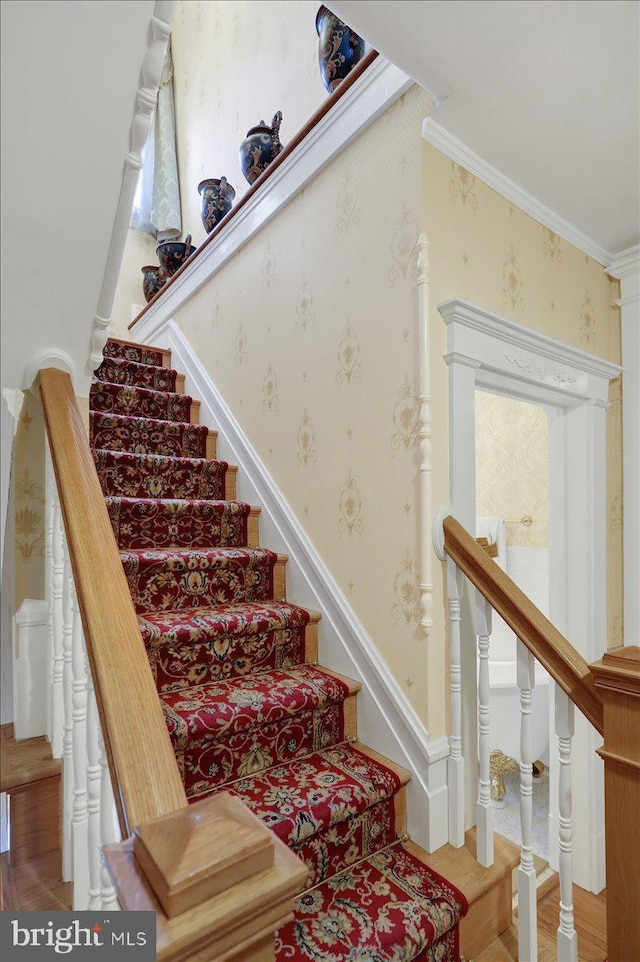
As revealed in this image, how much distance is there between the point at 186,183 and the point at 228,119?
2.82 ft

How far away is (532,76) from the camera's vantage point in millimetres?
1324

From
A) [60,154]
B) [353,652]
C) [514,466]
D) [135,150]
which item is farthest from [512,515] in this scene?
[60,154]

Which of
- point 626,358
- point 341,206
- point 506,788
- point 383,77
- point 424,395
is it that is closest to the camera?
point 424,395

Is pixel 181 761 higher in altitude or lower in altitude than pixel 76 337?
lower

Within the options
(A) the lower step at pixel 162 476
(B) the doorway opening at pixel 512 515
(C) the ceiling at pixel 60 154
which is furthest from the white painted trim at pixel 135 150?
(B) the doorway opening at pixel 512 515

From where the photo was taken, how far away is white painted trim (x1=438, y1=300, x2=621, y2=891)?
5.83ft

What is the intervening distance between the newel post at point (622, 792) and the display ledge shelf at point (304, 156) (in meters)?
1.69

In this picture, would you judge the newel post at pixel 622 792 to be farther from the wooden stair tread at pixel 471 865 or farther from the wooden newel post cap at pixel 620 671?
the wooden stair tread at pixel 471 865

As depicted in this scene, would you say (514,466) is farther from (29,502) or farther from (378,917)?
(29,502)

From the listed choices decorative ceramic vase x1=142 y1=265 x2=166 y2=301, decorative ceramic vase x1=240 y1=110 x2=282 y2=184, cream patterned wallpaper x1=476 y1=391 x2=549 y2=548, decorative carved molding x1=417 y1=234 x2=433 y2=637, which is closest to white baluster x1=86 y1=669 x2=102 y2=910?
decorative carved molding x1=417 y1=234 x2=433 y2=637

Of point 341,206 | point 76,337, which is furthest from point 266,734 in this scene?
point 341,206

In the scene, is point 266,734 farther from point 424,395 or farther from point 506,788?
point 506,788

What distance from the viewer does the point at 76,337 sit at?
1.43m

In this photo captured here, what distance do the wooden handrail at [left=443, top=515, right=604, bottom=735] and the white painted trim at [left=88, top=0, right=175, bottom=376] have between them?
1114mm
